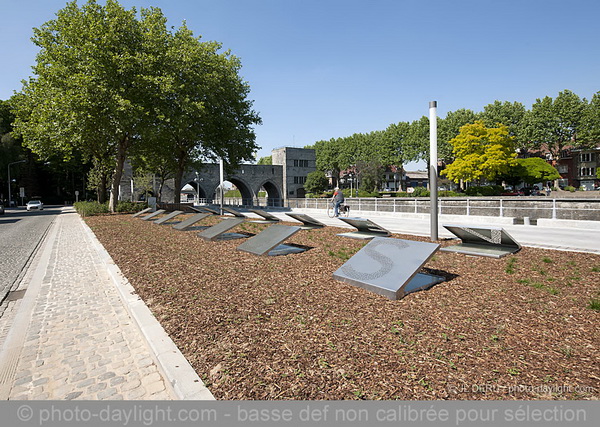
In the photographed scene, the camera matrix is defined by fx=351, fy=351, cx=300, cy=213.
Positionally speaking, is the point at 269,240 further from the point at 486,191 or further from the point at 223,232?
the point at 486,191

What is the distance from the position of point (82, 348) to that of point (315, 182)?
2409 inches

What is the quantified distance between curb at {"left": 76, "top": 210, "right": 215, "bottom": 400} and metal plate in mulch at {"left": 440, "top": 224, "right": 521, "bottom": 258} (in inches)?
214

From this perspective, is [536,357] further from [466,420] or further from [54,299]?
[54,299]

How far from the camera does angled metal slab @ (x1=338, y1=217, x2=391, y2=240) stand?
957 centimetres

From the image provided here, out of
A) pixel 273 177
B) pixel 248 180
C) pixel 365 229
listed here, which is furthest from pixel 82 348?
pixel 273 177

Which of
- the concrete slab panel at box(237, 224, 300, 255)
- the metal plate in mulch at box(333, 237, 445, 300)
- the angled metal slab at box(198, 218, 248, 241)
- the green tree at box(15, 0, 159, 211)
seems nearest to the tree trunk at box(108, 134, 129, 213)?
the green tree at box(15, 0, 159, 211)

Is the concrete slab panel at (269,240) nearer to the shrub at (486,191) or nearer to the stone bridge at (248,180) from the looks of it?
the shrub at (486,191)

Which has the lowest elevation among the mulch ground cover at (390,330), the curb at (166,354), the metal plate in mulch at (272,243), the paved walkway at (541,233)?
the curb at (166,354)

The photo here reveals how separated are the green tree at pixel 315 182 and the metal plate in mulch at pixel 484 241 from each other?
187 feet

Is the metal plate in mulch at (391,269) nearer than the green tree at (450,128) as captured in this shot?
Yes

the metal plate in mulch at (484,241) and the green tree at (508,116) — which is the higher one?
the green tree at (508,116)

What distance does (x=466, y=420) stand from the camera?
7.15 feet

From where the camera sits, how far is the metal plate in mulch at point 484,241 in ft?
22.5

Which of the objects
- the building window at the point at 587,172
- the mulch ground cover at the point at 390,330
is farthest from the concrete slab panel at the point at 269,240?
the building window at the point at 587,172
